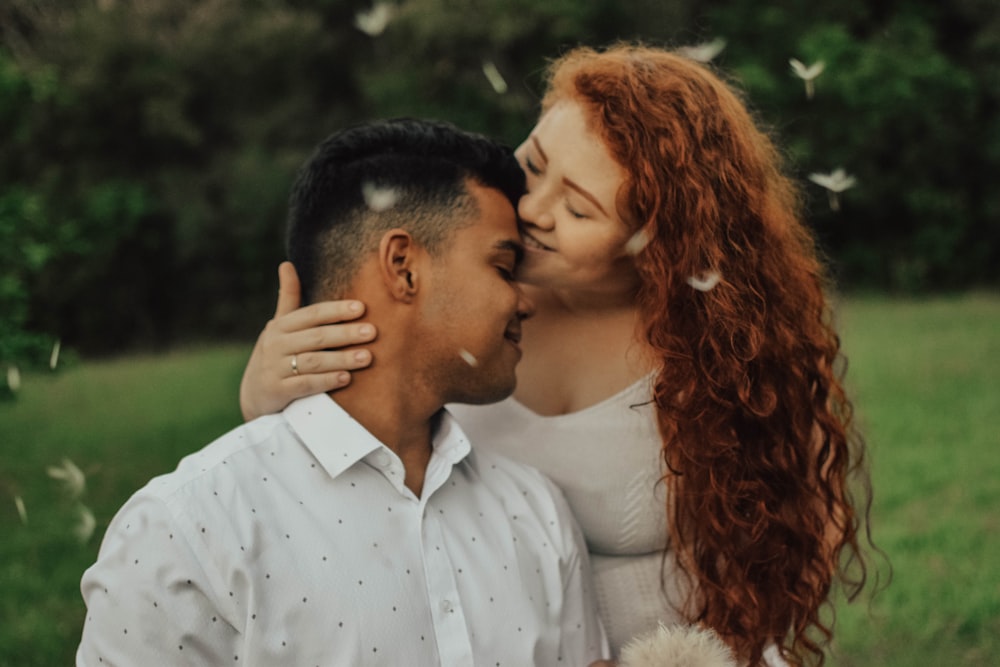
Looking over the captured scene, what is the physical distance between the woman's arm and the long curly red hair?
76cm

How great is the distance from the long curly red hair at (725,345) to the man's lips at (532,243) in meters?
0.21

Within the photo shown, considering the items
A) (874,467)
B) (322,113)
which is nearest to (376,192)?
(874,467)

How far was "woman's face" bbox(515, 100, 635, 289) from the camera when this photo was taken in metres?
2.80

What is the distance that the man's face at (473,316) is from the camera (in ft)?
8.27

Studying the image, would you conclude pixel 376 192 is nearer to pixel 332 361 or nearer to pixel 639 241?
pixel 332 361

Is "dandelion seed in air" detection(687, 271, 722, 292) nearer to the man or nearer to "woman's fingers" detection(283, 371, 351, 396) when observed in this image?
the man

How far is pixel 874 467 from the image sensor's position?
7820 mm

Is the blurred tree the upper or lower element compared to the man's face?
lower

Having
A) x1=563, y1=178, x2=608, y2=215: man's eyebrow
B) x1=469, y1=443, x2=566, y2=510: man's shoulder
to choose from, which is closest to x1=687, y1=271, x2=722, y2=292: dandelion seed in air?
x1=563, y1=178, x2=608, y2=215: man's eyebrow

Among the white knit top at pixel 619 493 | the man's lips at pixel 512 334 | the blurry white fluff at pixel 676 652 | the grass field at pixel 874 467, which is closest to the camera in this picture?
the blurry white fluff at pixel 676 652

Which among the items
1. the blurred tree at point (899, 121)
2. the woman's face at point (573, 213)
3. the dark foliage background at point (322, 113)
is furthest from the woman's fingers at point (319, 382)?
the blurred tree at point (899, 121)

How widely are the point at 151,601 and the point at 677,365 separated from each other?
1403 mm

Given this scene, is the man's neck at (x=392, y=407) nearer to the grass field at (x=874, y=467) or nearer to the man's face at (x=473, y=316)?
the man's face at (x=473, y=316)

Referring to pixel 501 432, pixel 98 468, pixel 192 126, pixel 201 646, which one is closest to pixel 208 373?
pixel 98 468
